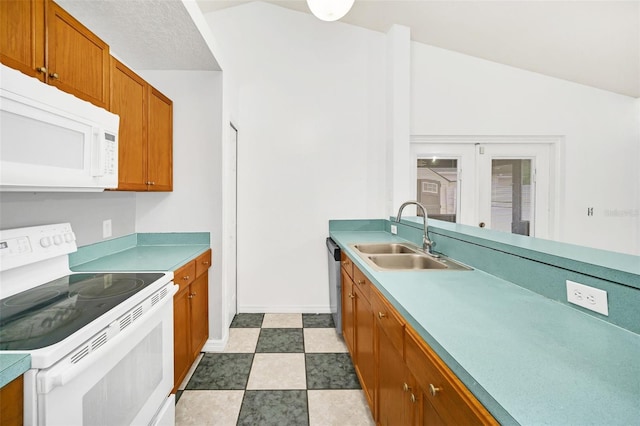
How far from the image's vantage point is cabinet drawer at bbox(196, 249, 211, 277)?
218 centimetres

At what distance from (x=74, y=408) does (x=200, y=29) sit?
6.73 feet

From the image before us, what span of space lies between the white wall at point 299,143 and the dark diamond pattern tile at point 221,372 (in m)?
0.85

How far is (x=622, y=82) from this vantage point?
3.07 meters

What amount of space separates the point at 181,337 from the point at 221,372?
471 mm

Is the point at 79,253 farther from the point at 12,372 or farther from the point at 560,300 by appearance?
the point at 560,300

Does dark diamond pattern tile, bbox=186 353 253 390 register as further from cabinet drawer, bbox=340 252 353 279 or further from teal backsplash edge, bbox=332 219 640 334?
teal backsplash edge, bbox=332 219 640 334

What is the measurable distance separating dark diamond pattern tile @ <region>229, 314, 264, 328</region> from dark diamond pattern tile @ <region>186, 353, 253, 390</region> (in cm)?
50

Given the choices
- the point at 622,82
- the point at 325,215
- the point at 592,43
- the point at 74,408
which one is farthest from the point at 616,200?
the point at 74,408

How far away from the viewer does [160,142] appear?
7.48ft

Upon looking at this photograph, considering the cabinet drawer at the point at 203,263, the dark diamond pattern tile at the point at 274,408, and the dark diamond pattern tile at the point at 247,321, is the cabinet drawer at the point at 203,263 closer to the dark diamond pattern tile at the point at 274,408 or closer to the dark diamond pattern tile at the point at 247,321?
the dark diamond pattern tile at the point at 247,321

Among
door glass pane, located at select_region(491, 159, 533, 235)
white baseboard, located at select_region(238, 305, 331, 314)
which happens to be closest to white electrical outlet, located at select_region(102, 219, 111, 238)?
white baseboard, located at select_region(238, 305, 331, 314)

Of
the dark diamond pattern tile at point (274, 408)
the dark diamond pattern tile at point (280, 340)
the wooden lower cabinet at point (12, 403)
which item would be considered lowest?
the dark diamond pattern tile at point (274, 408)

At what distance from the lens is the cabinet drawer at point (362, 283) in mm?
1636

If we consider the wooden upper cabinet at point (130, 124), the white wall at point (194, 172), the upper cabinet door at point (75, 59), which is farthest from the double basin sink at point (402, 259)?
the upper cabinet door at point (75, 59)
